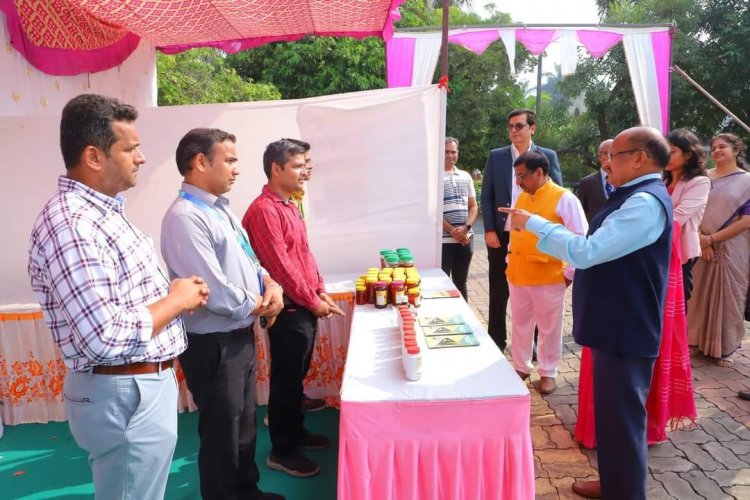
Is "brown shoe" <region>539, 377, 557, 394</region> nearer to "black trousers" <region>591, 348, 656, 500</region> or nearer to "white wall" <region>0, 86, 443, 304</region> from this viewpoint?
"white wall" <region>0, 86, 443, 304</region>

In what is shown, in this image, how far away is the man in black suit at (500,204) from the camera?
3.49 meters

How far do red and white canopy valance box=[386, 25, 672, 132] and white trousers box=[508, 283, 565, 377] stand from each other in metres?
2.34

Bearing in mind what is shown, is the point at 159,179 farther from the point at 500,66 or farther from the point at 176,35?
the point at 500,66

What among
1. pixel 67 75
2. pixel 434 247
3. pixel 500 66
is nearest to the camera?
pixel 67 75

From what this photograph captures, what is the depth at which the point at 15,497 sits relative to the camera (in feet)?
7.71

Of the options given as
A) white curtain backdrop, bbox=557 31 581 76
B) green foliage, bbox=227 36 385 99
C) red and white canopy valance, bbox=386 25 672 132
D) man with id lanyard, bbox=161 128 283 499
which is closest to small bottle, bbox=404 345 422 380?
man with id lanyard, bbox=161 128 283 499

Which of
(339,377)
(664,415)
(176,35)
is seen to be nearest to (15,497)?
(339,377)

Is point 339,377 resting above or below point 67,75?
below

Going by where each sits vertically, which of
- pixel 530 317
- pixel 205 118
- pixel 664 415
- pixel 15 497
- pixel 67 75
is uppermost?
pixel 67 75

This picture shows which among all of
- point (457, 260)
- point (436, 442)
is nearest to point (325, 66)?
point (457, 260)

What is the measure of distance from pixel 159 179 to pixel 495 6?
18.4m

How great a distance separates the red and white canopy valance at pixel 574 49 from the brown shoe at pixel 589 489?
11.2ft

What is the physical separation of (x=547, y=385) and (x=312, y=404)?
1.51 m

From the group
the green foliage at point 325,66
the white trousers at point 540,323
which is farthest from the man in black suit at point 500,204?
the green foliage at point 325,66
